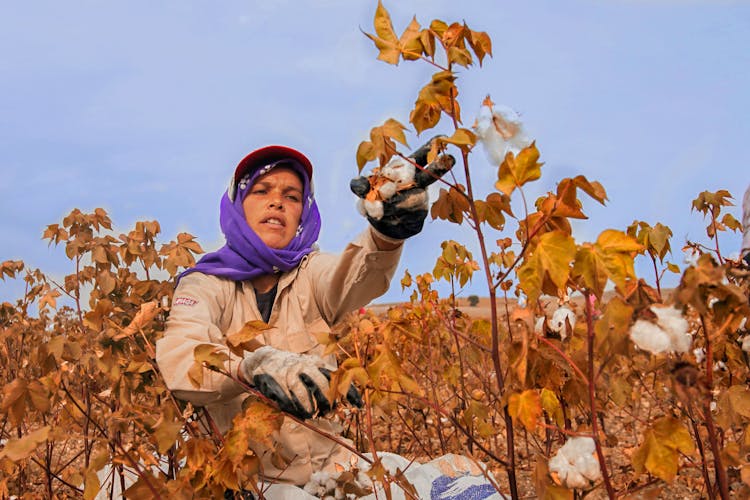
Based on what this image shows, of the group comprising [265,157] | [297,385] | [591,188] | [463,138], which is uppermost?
[265,157]

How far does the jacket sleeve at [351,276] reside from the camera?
188 cm

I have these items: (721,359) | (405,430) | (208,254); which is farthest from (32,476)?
(721,359)

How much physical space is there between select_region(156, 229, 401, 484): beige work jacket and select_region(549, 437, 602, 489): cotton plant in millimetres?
802

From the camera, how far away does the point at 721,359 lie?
202 cm

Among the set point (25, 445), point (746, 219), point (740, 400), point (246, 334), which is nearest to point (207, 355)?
point (246, 334)

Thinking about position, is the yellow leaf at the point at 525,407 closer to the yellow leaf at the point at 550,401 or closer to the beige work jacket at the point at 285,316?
the yellow leaf at the point at 550,401

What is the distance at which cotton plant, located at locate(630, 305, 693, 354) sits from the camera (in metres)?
0.94

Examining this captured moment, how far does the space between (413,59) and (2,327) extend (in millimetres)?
3455

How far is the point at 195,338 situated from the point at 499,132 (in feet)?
3.89

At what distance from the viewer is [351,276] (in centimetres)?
207

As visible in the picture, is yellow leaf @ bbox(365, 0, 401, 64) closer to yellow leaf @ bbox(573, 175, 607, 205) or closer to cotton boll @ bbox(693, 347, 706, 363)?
yellow leaf @ bbox(573, 175, 607, 205)

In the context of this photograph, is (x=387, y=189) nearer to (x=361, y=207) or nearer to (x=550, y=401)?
(x=361, y=207)

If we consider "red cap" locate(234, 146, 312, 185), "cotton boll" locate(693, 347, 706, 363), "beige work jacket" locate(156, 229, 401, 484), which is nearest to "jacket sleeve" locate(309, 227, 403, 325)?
"beige work jacket" locate(156, 229, 401, 484)

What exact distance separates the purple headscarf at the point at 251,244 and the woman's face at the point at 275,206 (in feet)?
0.08
